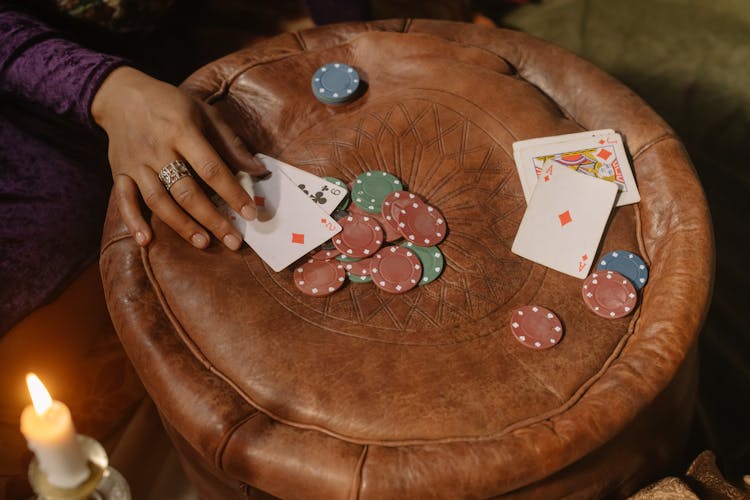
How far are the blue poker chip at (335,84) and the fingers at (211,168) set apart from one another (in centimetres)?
36

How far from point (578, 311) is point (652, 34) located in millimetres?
1611

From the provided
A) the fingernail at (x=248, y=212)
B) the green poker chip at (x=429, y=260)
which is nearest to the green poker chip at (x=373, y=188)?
the green poker chip at (x=429, y=260)

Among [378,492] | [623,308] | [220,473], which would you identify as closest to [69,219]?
[220,473]

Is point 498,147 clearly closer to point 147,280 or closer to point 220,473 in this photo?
point 147,280

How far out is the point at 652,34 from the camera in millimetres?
2535

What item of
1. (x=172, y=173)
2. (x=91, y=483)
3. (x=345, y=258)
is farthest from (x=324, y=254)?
(x=91, y=483)

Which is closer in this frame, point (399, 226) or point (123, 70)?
point (399, 226)

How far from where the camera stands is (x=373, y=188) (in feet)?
5.16

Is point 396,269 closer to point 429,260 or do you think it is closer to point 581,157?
point 429,260

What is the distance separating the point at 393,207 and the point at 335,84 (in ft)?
1.28

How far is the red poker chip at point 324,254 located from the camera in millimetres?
1468

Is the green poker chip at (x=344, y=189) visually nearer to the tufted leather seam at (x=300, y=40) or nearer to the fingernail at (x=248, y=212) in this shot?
the fingernail at (x=248, y=212)

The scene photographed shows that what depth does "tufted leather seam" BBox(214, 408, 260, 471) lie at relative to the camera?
122cm

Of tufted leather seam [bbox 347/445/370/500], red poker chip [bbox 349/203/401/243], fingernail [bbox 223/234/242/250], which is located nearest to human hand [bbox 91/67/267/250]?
fingernail [bbox 223/234/242/250]
